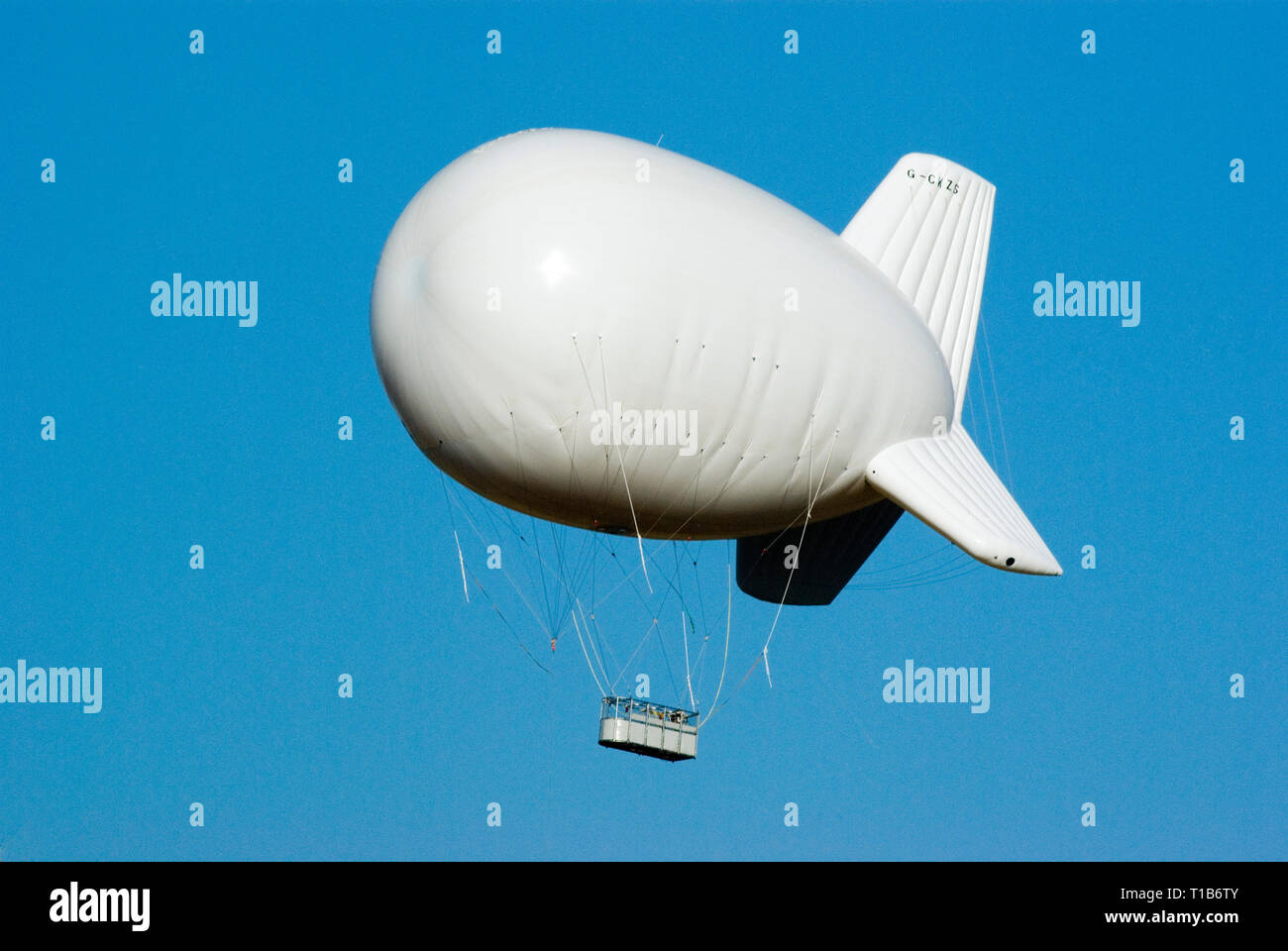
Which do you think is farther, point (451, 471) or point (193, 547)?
point (193, 547)

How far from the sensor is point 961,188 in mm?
34438

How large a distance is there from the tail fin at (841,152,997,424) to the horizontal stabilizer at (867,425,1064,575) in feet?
8.02

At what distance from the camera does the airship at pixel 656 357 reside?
25.4 metres

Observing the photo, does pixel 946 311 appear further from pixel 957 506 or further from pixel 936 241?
pixel 957 506

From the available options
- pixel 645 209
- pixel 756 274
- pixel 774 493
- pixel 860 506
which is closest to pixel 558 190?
pixel 645 209

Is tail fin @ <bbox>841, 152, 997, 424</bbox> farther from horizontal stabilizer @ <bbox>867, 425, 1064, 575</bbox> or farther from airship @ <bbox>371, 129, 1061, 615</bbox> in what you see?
airship @ <bbox>371, 129, 1061, 615</bbox>

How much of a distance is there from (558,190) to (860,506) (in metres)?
7.07

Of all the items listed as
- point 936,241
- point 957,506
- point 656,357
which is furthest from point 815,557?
point 656,357

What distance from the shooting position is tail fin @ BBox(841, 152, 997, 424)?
106ft

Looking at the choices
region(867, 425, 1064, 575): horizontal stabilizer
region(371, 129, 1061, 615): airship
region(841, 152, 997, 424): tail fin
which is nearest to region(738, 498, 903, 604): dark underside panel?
region(841, 152, 997, 424): tail fin

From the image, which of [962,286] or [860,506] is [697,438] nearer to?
[860,506]

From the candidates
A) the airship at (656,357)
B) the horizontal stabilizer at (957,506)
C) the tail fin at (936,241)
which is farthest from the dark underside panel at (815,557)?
the horizontal stabilizer at (957,506)

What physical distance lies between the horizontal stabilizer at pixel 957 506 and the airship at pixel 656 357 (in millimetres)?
34

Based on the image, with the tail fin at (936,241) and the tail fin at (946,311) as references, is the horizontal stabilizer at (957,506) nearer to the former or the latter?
the tail fin at (946,311)
